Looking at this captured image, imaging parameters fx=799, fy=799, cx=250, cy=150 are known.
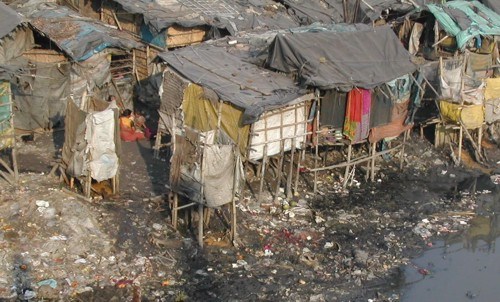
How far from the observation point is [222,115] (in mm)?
15367

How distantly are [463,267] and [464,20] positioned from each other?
307 inches

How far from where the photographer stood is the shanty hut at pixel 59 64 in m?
17.5

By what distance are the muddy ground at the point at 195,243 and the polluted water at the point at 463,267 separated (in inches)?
8.6

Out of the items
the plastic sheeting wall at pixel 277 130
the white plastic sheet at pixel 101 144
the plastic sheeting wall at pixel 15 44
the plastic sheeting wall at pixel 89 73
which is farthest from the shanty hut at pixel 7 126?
the plastic sheeting wall at pixel 277 130

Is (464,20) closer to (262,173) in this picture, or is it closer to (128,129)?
(262,173)

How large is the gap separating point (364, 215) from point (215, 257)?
156 inches

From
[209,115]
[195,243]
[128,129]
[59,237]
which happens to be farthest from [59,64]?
[195,243]

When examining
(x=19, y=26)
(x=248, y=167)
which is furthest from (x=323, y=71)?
(x=19, y=26)

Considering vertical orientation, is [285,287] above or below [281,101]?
below

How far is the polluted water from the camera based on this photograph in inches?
555

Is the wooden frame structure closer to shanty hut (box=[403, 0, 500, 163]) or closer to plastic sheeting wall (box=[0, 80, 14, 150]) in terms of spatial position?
plastic sheeting wall (box=[0, 80, 14, 150])

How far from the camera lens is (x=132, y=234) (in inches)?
550

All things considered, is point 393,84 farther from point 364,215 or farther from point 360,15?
point 360,15

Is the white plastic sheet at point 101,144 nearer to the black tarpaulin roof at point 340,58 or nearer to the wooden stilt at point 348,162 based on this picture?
the black tarpaulin roof at point 340,58
